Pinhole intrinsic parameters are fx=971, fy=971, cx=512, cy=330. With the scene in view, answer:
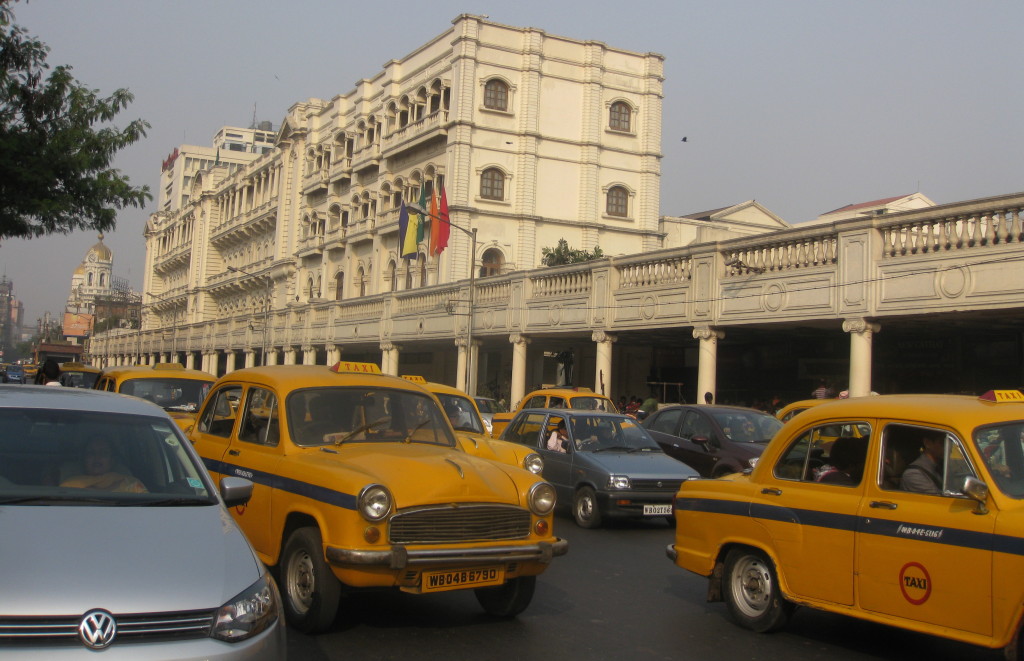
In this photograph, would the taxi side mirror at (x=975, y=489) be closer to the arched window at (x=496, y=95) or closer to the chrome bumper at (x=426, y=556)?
the chrome bumper at (x=426, y=556)

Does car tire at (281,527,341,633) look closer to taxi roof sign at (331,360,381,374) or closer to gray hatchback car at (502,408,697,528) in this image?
taxi roof sign at (331,360,381,374)

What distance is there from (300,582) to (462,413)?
609cm

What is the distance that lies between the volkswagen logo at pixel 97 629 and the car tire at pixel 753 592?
185 inches

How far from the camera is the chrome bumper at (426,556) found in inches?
241

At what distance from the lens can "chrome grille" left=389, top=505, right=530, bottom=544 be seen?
6.29 metres

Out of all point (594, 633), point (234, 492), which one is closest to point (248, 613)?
point (234, 492)

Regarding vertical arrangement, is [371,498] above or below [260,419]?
below

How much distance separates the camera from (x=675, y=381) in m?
32.0

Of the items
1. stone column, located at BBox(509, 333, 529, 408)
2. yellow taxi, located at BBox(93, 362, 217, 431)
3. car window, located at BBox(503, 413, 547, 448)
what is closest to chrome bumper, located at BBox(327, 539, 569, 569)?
car window, located at BBox(503, 413, 547, 448)

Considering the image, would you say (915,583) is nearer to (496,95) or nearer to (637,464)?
(637,464)

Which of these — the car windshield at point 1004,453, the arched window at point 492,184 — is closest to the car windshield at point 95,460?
the car windshield at point 1004,453

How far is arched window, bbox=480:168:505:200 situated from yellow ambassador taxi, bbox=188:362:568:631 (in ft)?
136

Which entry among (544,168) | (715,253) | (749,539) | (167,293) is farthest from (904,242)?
(167,293)

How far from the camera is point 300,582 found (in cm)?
675
